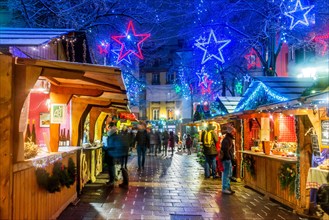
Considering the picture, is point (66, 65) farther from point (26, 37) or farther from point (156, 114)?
point (156, 114)

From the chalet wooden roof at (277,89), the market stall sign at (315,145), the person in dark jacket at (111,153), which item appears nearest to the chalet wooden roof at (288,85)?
the chalet wooden roof at (277,89)

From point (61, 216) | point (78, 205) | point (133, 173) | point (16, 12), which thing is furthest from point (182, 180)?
point (16, 12)

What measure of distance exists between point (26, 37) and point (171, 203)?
17.8 ft

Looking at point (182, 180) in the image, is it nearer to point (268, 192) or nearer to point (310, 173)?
point (268, 192)

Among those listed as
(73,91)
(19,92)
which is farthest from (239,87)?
(19,92)

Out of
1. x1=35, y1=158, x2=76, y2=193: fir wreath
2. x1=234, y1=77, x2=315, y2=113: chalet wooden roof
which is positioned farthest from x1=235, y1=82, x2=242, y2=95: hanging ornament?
x1=35, y1=158, x2=76, y2=193: fir wreath

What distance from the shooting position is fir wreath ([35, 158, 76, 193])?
6449mm

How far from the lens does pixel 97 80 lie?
8469 millimetres

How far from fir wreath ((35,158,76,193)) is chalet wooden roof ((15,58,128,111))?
1.69 meters

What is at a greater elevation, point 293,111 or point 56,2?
point 56,2

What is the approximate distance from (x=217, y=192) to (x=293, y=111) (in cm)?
413

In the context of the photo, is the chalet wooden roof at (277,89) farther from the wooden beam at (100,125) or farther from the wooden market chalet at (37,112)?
the wooden beam at (100,125)

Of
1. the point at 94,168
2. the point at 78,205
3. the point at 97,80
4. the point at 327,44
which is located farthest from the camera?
the point at 327,44

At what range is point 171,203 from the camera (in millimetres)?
9898
